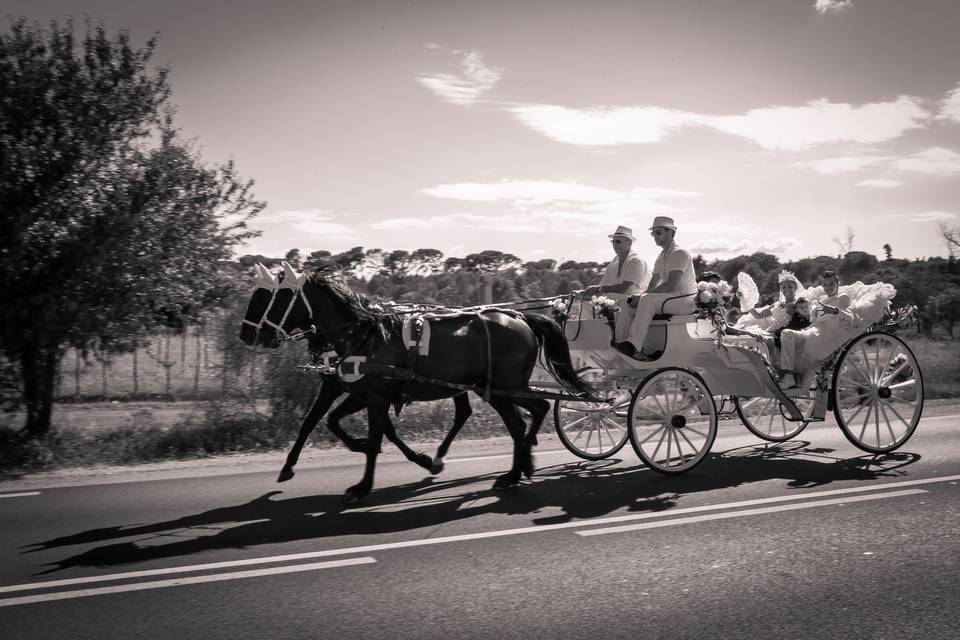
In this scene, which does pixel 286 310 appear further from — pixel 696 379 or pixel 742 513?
pixel 742 513

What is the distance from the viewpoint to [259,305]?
23.0ft

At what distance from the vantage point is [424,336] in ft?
24.4

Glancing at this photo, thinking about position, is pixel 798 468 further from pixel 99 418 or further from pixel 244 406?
pixel 99 418

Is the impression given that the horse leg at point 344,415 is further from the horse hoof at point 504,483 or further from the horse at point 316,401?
the horse hoof at point 504,483

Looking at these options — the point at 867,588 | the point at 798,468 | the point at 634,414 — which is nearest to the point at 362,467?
the point at 634,414

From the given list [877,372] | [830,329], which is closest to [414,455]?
[830,329]

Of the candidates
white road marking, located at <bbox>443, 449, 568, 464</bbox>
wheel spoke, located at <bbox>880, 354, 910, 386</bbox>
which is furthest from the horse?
wheel spoke, located at <bbox>880, 354, 910, 386</bbox>

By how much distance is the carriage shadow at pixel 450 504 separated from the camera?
5.70m

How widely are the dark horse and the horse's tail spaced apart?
0.01 metres

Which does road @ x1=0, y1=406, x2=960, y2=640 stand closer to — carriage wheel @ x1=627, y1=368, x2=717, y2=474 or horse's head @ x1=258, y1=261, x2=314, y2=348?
carriage wheel @ x1=627, y1=368, x2=717, y2=474

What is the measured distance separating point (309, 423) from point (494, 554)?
275 cm

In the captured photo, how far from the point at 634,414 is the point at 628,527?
6.03 feet

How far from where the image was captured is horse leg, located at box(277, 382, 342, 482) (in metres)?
7.31

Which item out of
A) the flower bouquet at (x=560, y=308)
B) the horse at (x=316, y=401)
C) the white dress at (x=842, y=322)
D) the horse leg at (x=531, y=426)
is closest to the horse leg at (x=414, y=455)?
the horse at (x=316, y=401)
